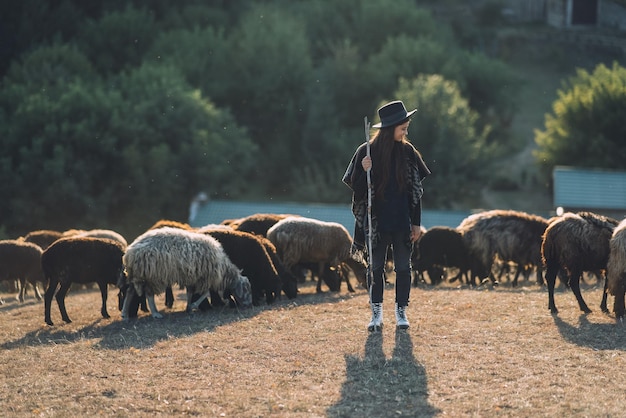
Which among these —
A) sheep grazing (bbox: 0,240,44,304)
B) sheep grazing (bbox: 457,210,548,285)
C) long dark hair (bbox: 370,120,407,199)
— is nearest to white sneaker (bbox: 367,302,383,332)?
long dark hair (bbox: 370,120,407,199)

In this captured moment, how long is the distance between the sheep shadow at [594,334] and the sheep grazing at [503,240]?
6.90 m

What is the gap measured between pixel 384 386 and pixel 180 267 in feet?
19.2

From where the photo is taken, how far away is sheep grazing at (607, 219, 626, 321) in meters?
12.6

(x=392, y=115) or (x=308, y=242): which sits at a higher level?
(x=392, y=115)

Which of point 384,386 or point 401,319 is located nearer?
point 384,386

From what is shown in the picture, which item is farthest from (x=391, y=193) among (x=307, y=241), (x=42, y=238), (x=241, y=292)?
(x=42, y=238)

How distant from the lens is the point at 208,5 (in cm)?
7606

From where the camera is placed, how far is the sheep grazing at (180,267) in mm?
14578

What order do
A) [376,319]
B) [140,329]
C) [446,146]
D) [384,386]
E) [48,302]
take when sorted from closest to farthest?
1. [384,386]
2. [376,319]
3. [140,329]
4. [48,302]
5. [446,146]

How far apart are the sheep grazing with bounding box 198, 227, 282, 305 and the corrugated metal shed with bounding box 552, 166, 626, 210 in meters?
24.0

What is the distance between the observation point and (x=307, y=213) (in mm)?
37000

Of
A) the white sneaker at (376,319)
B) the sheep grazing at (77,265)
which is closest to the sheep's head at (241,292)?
the sheep grazing at (77,265)

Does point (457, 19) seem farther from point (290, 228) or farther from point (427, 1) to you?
point (290, 228)

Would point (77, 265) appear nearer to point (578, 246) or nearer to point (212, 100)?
point (578, 246)
